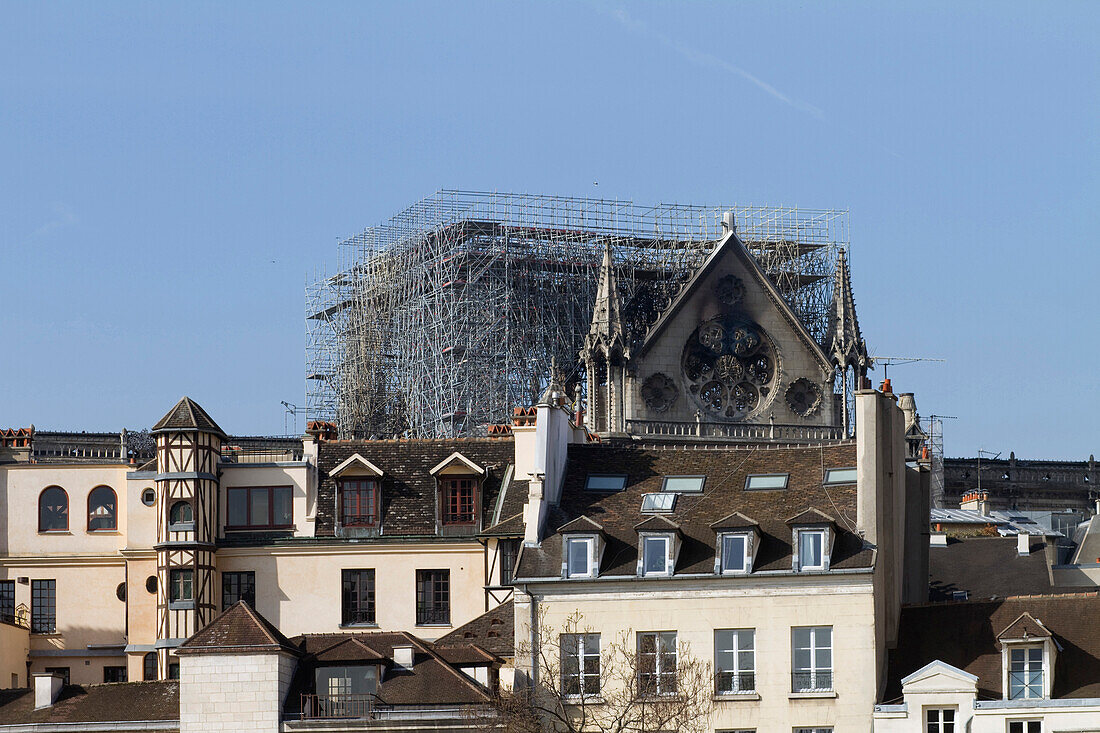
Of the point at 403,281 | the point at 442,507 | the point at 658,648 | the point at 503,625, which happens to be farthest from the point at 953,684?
the point at 403,281

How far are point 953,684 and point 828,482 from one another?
666 centimetres

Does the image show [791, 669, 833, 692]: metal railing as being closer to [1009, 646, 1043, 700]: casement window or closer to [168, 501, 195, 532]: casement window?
[1009, 646, 1043, 700]: casement window

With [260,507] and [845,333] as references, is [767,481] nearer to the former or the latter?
[260,507]

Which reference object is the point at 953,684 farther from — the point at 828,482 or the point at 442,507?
the point at 442,507

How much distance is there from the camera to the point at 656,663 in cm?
4906

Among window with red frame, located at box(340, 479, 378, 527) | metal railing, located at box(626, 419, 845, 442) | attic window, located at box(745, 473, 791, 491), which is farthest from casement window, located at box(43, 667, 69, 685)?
metal railing, located at box(626, 419, 845, 442)

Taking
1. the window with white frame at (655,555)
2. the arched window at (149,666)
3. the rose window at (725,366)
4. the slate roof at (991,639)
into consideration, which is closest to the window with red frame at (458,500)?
the arched window at (149,666)

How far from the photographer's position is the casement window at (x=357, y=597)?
5772cm

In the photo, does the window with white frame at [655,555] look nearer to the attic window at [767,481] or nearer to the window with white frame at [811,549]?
the window with white frame at [811,549]

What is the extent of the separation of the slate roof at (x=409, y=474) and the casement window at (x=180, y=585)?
3285 millimetres

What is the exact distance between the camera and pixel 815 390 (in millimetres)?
93062

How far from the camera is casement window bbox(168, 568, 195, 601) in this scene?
5812 centimetres

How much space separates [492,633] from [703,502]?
5.66m

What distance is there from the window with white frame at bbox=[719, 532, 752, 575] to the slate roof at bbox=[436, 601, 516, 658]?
511cm
